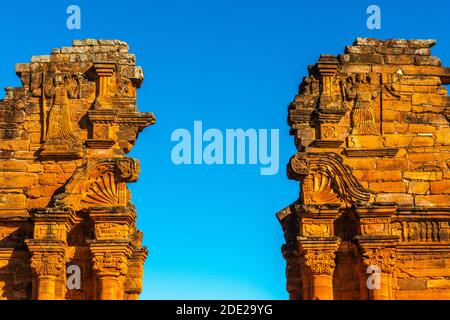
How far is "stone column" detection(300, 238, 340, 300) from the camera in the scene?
2183 centimetres

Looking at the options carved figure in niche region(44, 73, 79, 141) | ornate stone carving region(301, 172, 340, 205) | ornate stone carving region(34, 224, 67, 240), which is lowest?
ornate stone carving region(34, 224, 67, 240)

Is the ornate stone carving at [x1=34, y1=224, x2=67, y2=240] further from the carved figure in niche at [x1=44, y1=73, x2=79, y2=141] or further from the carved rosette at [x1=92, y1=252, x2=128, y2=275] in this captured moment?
the carved figure in niche at [x1=44, y1=73, x2=79, y2=141]

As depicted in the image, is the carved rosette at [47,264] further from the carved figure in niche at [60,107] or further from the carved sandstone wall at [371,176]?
the carved sandstone wall at [371,176]

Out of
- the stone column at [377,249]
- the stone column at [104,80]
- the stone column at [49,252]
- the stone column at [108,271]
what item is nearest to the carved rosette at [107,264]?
the stone column at [108,271]

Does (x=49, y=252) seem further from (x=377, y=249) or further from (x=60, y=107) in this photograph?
(x=377, y=249)

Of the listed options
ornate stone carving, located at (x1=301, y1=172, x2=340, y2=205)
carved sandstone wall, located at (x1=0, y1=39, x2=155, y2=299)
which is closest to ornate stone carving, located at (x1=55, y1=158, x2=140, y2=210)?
carved sandstone wall, located at (x1=0, y1=39, x2=155, y2=299)

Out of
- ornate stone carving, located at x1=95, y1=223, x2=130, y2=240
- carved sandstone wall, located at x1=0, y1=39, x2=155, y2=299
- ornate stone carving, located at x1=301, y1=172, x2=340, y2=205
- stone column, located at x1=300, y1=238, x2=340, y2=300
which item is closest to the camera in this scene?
stone column, located at x1=300, y1=238, x2=340, y2=300

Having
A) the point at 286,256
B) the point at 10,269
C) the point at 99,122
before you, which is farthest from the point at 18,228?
the point at 286,256

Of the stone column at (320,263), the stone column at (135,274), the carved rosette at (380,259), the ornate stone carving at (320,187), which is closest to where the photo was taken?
the stone column at (320,263)

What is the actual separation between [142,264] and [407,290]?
199 inches

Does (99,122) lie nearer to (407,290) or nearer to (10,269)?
(10,269)

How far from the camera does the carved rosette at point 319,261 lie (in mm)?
21844
